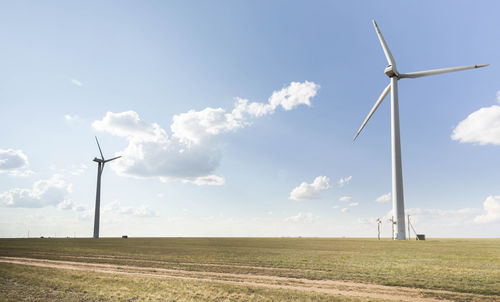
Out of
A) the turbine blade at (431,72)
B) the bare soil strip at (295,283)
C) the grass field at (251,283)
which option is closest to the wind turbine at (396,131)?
the turbine blade at (431,72)

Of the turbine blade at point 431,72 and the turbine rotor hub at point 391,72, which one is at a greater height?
the turbine rotor hub at point 391,72

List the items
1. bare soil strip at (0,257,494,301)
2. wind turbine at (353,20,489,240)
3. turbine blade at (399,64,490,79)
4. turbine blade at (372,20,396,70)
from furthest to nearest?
turbine blade at (372,20,396,70)
wind turbine at (353,20,489,240)
turbine blade at (399,64,490,79)
bare soil strip at (0,257,494,301)

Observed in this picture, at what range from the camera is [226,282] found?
2048 cm

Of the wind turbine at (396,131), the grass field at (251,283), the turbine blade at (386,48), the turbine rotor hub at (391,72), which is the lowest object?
the grass field at (251,283)

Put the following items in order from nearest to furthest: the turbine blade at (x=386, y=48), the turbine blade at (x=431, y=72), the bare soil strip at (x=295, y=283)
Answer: the bare soil strip at (x=295, y=283)
the turbine blade at (x=431, y=72)
the turbine blade at (x=386, y=48)

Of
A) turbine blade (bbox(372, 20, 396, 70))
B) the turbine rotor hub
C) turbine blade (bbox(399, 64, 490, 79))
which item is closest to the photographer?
turbine blade (bbox(399, 64, 490, 79))

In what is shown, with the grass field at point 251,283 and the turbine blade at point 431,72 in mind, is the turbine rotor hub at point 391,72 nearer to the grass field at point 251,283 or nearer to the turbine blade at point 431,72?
the turbine blade at point 431,72

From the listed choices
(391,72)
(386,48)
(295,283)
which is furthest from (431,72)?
(295,283)

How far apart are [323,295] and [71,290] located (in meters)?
14.8

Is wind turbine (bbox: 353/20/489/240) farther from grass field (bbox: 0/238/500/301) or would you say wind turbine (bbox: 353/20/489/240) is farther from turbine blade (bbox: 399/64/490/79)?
grass field (bbox: 0/238/500/301)

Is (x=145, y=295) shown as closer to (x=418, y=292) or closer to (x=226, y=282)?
(x=226, y=282)

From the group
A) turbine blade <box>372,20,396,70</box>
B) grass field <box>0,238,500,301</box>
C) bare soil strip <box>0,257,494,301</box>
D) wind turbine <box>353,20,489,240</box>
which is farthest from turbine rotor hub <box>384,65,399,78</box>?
bare soil strip <box>0,257,494,301</box>

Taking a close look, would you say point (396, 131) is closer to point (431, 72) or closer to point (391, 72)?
point (391, 72)

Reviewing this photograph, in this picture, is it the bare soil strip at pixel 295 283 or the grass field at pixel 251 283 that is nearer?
the grass field at pixel 251 283
